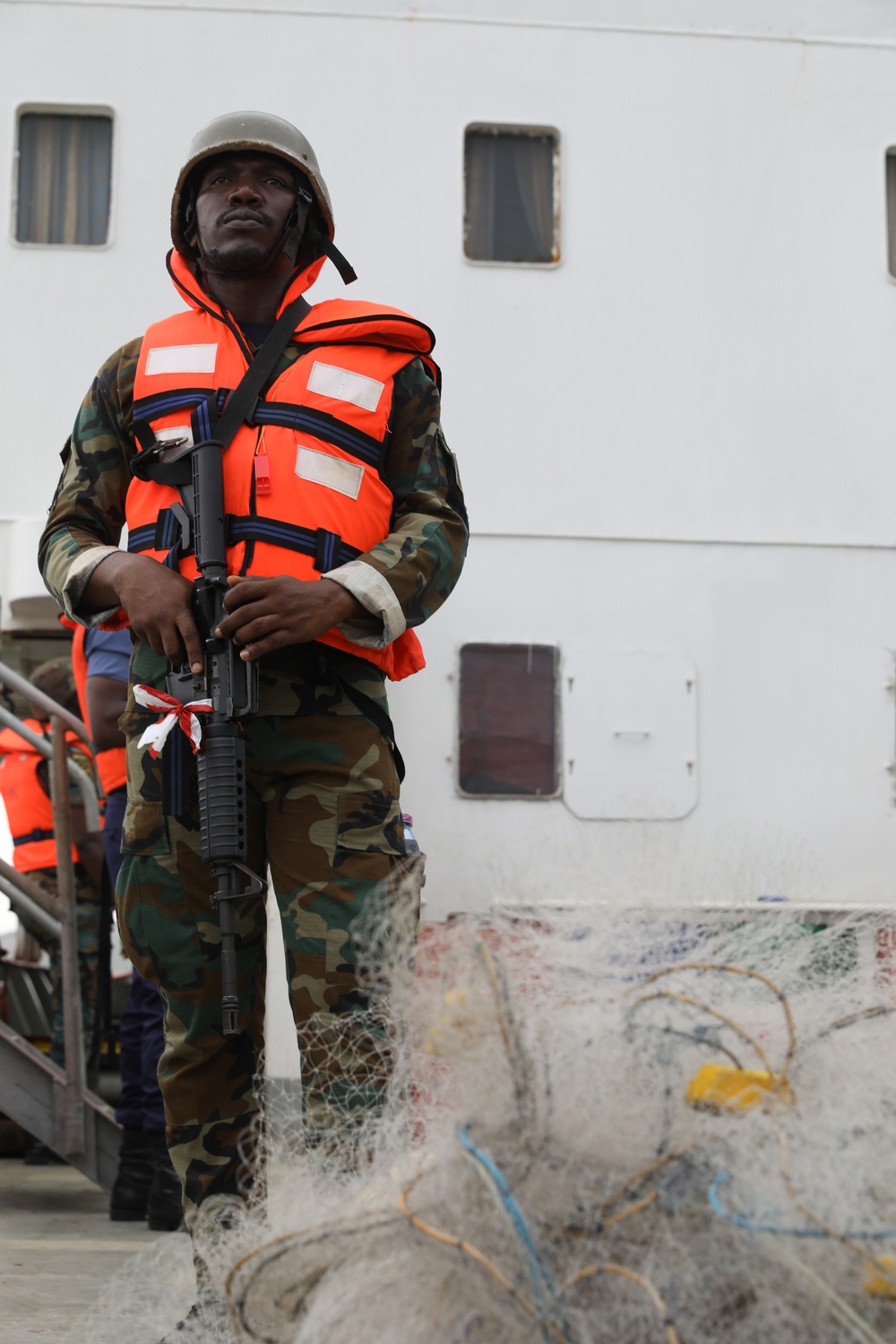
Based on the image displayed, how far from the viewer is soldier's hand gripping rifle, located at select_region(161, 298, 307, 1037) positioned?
1.96 m

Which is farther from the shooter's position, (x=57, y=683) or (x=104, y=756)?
(x=57, y=683)

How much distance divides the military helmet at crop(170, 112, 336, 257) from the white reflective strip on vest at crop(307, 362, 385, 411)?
324 mm

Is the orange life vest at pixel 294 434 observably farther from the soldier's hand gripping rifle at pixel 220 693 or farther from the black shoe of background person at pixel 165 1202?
the black shoe of background person at pixel 165 1202

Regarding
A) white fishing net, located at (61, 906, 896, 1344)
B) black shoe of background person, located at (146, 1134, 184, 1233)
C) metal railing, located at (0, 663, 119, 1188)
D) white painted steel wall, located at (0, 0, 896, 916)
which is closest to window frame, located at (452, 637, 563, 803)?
white painted steel wall, located at (0, 0, 896, 916)

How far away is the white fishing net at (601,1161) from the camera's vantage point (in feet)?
4.10

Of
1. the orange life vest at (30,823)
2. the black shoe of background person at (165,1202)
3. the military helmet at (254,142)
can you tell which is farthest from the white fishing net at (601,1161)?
the orange life vest at (30,823)

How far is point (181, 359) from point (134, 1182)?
2.32m

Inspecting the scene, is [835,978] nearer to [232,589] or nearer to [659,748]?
[232,589]

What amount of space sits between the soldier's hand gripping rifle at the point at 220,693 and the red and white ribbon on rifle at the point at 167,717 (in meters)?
0.01

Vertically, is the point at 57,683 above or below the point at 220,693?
above

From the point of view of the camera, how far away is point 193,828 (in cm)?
205

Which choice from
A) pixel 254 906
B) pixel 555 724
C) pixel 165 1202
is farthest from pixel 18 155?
pixel 254 906

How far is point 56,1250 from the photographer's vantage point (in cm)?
301

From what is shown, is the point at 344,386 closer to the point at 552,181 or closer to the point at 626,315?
the point at 626,315
